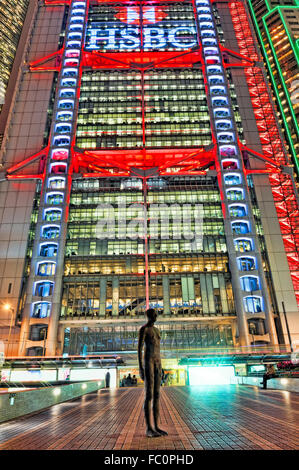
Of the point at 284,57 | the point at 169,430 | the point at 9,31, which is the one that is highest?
the point at 9,31

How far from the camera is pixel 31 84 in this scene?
7131 cm

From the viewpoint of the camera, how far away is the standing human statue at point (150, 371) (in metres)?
6.14

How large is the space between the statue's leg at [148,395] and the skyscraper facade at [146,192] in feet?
146

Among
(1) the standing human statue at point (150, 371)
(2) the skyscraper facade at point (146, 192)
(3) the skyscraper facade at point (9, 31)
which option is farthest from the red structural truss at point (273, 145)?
(3) the skyscraper facade at point (9, 31)

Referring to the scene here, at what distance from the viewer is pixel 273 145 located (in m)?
66.1

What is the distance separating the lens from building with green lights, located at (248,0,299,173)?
90750 mm

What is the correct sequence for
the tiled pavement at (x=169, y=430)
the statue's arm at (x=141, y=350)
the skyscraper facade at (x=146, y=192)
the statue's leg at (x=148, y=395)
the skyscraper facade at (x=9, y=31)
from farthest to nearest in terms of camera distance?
the skyscraper facade at (x=9, y=31), the skyscraper facade at (x=146, y=192), the statue's arm at (x=141, y=350), the statue's leg at (x=148, y=395), the tiled pavement at (x=169, y=430)

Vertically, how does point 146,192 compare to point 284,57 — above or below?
below

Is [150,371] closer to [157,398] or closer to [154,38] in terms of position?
[157,398]

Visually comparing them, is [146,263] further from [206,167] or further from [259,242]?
[206,167]

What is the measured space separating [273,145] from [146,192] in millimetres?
31525

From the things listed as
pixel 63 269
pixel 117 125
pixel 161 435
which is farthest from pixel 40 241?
pixel 161 435

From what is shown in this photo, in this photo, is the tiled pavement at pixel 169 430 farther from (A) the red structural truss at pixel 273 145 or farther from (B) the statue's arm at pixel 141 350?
(A) the red structural truss at pixel 273 145

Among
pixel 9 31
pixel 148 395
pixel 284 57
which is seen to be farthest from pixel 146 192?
pixel 9 31
